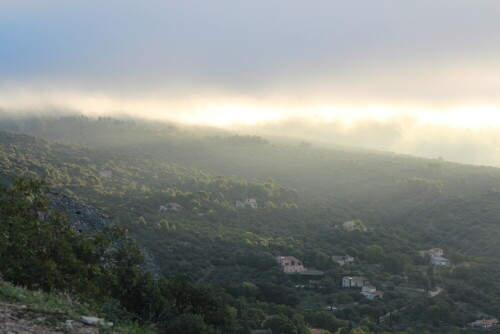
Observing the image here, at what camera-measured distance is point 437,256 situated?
60688mm

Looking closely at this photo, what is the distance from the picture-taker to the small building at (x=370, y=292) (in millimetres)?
46994

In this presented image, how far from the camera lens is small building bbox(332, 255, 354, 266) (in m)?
58.8

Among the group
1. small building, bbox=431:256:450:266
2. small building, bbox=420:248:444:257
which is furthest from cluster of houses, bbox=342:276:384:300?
small building, bbox=420:248:444:257

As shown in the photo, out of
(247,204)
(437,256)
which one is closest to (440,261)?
(437,256)

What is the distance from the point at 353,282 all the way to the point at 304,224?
74.3 ft

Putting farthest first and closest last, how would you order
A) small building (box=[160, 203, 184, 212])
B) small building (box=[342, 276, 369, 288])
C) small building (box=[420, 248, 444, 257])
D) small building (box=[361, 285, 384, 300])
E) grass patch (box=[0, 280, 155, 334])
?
small building (box=[160, 203, 184, 212]) < small building (box=[420, 248, 444, 257]) < small building (box=[342, 276, 369, 288]) < small building (box=[361, 285, 384, 300]) < grass patch (box=[0, 280, 155, 334])

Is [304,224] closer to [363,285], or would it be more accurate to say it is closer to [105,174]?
[363,285]

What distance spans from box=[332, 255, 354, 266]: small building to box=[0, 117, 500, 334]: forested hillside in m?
1.14

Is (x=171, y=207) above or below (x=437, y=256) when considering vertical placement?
above

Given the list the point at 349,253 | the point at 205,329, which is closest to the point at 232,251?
the point at 349,253

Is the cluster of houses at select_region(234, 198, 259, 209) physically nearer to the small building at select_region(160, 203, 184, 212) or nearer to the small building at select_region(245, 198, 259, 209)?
the small building at select_region(245, 198, 259, 209)

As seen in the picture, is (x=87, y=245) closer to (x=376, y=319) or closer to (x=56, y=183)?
(x=376, y=319)

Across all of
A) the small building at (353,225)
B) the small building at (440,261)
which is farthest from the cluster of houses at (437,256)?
the small building at (353,225)

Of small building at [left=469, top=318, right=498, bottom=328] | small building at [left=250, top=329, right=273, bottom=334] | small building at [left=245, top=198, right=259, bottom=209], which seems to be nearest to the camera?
small building at [left=250, top=329, right=273, bottom=334]
